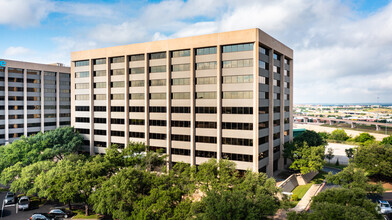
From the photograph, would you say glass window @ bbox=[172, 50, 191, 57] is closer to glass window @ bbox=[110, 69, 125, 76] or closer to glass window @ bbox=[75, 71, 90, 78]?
glass window @ bbox=[110, 69, 125, 76]

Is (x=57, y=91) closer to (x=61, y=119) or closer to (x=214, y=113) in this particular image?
(x=61, y=119)

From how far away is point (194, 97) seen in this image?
2179 inches

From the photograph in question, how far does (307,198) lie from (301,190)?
4825 millimetres

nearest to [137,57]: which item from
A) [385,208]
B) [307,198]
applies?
[307,198]

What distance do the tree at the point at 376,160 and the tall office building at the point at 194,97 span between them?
17.4 meters

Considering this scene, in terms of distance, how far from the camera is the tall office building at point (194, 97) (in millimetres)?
50562

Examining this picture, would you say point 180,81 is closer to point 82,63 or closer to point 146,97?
point 146,97

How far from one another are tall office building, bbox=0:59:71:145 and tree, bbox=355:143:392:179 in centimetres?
10027

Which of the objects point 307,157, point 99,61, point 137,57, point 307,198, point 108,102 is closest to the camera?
point 307,198

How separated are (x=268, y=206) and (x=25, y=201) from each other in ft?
141

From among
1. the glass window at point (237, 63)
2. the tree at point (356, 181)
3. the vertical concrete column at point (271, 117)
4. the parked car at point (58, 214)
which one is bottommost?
the parked car at point (58, 214)

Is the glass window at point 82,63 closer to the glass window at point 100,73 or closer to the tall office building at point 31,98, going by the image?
the glass window at point 100,73

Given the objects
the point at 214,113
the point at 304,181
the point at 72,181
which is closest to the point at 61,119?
the point at 72,181

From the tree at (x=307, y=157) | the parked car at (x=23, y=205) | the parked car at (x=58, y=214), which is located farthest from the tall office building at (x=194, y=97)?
the parked car at (x=23, y=205)
